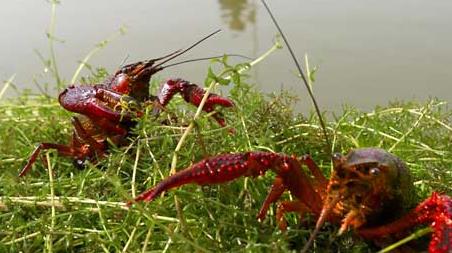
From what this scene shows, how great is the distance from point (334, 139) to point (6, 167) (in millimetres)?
1357

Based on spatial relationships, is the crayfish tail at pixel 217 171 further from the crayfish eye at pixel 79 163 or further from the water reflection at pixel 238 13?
the water reflection at pixel 238 13

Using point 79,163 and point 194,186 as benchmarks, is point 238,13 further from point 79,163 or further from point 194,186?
point 194,186

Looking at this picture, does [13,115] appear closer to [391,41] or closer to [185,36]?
[185,36]

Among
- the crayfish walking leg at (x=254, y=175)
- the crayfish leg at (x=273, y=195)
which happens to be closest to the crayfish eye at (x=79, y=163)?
the crayfish walking leg at (x=254, y=175)

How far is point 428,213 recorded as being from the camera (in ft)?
6.73

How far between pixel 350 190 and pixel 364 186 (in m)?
0.04

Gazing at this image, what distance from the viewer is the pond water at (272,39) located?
4707 mm

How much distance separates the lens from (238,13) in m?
6.28

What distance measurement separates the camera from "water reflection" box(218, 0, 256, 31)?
19.6 ft

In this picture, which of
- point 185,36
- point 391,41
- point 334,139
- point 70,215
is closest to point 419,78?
point 391,41

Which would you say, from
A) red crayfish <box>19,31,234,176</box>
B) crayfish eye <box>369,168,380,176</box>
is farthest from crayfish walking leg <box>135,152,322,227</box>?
red crayfish <box>19,31,234,176</box>

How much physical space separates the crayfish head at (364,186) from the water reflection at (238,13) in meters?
3.76

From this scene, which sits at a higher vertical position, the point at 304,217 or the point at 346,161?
the point at 346,161

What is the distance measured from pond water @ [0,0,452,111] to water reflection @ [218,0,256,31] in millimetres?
12
